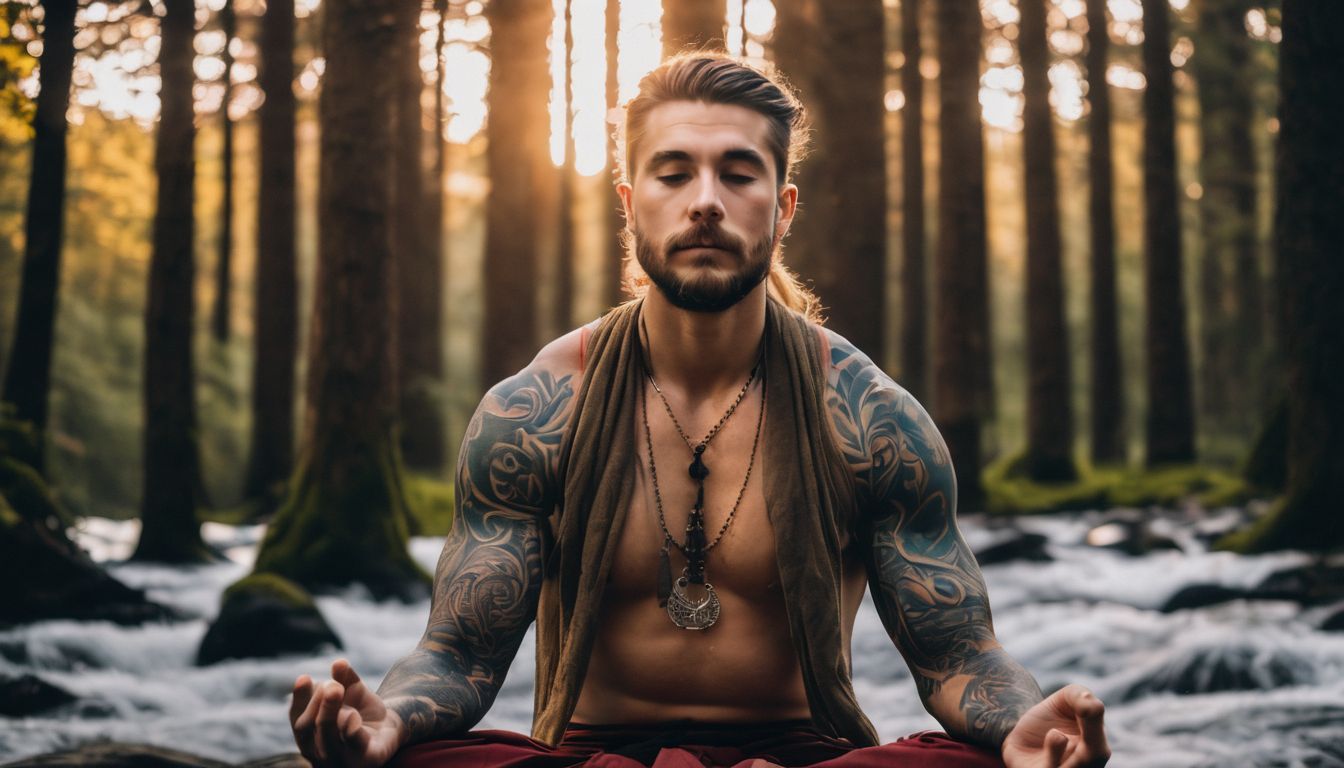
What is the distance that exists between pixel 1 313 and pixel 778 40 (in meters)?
10.0

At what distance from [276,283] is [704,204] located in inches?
564

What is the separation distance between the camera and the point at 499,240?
17188 millimetres

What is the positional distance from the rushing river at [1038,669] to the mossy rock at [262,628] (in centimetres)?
13

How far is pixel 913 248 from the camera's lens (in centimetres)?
2269

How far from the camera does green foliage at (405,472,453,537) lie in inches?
563

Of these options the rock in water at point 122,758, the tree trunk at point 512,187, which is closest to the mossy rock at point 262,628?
the rock in water at point 122,758

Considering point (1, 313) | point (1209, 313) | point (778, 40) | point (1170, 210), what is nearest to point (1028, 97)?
point (1170, 210)

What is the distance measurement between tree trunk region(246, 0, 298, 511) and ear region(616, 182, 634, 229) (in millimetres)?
13529

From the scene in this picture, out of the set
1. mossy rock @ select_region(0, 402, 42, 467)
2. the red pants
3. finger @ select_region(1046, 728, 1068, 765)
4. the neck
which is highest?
the neck

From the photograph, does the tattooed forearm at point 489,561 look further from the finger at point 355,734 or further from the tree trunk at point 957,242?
the tree trunk at point 957,242

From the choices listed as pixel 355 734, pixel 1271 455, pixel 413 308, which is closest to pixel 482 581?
pixel 355 734

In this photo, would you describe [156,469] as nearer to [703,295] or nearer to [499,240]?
[499,240]

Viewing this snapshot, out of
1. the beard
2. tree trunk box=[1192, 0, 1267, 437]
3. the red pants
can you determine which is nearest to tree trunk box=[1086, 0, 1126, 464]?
tree trunk box=[1192, 0, 1267, 437]

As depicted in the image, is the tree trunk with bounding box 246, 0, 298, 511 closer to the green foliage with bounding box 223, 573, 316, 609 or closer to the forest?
the forest
